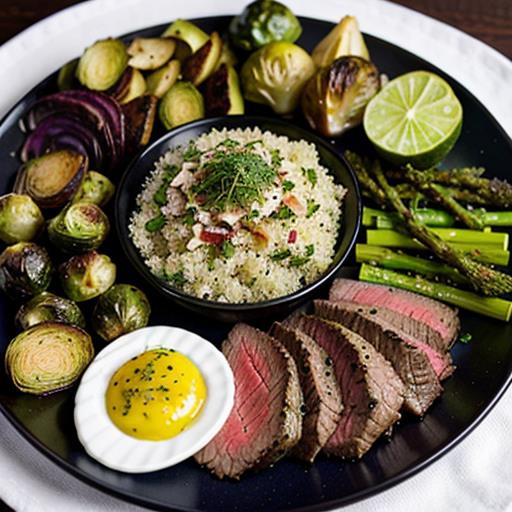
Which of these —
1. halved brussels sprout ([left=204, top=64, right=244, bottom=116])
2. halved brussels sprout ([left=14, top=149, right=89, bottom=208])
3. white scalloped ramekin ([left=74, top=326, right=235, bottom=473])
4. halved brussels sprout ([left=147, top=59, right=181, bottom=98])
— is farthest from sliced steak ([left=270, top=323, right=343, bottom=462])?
halved brussels sprout ([left=147, top=59, right=181, bottom=98])

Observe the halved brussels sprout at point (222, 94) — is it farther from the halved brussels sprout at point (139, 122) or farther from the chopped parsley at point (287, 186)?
the chopped parsley at point (287, 186)

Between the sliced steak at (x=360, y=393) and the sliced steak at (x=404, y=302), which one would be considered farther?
the sliced steak at (x=404, y=302)

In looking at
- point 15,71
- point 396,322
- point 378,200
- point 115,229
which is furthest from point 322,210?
point 15,71

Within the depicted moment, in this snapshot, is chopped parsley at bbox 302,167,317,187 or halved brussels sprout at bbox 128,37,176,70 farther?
halved brussels sprout at bbox 128,37,176,70

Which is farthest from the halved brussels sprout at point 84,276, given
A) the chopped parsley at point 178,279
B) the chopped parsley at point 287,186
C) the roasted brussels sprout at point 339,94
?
the roasted brussels sprout at point 339,94

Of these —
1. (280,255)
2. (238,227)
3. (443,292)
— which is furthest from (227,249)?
(443,292)

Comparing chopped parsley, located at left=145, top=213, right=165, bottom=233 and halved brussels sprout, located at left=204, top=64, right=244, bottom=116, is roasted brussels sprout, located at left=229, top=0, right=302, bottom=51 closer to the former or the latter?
halved brussels sprout, located at left=204, top=64, right=244, bottom=116
